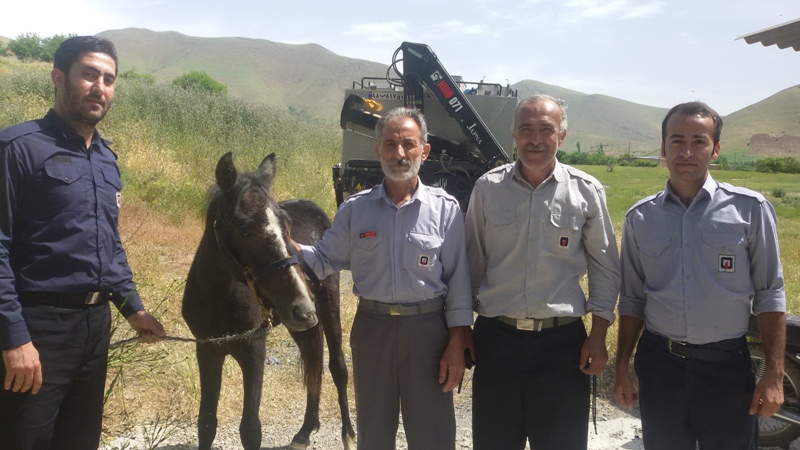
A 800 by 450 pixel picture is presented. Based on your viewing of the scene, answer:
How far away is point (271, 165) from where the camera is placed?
11.2ft

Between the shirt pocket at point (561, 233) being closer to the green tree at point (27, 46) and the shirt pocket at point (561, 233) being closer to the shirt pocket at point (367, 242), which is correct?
the shirt pocket at point (367, 242)

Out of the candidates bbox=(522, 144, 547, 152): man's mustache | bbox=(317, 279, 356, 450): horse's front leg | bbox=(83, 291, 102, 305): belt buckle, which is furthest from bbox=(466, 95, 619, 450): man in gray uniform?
bbox=(317, 279, 356, 450): horse's front leg

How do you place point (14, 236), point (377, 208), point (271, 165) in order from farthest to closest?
point (271, 165), point (377, 208), point (14, 236)

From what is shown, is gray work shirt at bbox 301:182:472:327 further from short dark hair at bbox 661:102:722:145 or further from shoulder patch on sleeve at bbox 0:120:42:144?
shoulder patch on sleeve at bbox 0:120:42:144

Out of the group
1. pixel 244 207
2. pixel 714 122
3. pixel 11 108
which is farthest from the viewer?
pixel 11 108

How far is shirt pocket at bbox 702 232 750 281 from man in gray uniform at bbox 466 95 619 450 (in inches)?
15.7

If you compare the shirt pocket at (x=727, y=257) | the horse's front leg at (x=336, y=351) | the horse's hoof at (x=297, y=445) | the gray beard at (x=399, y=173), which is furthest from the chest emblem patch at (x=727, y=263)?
the horse's hoof at (x=297, y=445)

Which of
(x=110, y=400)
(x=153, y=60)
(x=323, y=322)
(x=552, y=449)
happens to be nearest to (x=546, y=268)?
(x=552, y=449)

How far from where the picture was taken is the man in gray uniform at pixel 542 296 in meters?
2.65

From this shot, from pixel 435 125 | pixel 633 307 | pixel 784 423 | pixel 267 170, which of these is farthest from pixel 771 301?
pixel 435 125

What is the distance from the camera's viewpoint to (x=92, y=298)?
97.3 inches

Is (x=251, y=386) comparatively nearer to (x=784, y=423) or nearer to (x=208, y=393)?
(x=208, y=393)

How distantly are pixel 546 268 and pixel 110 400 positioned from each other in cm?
353

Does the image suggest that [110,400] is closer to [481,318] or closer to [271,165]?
[271,165]
